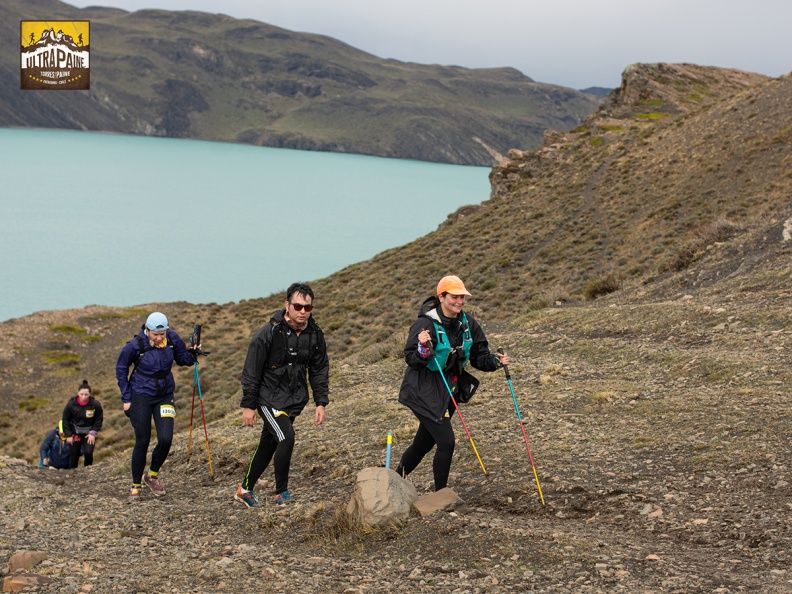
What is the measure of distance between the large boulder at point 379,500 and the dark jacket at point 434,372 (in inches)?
29.2

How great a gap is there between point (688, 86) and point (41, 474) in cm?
6487

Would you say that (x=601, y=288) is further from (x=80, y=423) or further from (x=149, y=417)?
(x=149, y=417)

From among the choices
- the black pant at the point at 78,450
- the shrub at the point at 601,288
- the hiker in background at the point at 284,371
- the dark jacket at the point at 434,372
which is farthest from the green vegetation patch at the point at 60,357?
the dark jacket at the point at 434,372

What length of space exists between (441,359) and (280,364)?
179cm

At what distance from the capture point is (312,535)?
741 cm

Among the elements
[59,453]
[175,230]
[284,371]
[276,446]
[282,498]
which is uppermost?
[175,230]

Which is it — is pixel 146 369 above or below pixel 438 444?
above

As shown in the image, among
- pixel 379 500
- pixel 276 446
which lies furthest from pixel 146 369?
pixel 379 500

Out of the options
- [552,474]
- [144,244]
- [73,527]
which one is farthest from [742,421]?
[144,244]

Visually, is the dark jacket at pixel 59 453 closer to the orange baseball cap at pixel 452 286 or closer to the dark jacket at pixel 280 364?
the dark jacket at pixel 280 364

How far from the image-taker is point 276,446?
8430 mm

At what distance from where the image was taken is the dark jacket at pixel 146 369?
368 inches

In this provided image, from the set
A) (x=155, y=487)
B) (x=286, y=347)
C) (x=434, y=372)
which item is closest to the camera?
(x=434, y=372)

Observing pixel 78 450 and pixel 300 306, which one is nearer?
pixel 300 306
